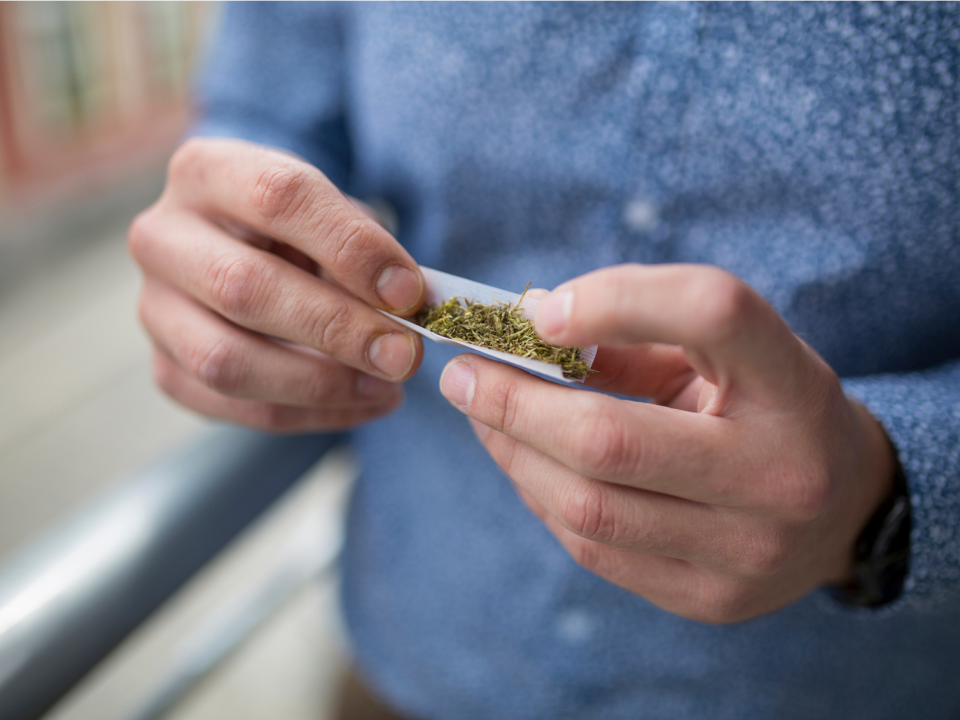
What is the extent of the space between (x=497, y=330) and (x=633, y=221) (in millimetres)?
280

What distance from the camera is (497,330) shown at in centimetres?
71

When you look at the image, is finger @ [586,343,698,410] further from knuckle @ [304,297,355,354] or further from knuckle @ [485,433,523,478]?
knuckle @ [304,297,355,354]

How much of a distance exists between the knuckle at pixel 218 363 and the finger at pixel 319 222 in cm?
16

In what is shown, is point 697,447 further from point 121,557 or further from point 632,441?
point 121,557

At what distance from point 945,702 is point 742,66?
109 centimetres

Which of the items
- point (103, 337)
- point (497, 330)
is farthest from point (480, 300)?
point (103, 337)

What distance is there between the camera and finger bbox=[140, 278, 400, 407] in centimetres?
75

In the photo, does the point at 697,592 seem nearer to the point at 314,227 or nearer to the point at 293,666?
the point at 314,227

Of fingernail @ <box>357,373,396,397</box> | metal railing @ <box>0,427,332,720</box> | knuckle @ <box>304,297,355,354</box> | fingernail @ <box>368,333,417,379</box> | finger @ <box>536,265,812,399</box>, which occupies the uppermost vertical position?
finger @ <box>536,265,812,399</box>

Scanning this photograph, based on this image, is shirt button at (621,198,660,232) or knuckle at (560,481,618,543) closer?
knuckle at (560,481,618,543)

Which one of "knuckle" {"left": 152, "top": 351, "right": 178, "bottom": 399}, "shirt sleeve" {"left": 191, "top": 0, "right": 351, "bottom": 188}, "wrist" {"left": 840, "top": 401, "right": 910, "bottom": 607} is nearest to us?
"wrist" {"left": 840, "top": 401, "right": 910, "bottom": 607}

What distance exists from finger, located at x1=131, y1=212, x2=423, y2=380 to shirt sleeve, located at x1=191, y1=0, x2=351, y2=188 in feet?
1.48

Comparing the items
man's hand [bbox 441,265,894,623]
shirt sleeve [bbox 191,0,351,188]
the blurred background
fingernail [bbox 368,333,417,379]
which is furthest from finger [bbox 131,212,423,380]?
the blurred background

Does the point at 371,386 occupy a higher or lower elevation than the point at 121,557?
higher
